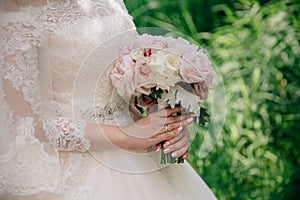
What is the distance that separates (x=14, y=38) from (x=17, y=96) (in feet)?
0.55

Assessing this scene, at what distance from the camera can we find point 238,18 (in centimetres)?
484

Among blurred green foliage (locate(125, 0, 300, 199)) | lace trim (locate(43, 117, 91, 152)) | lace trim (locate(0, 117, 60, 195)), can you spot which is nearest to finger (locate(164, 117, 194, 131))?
lace trim (locate(43, 117, 91, 152))

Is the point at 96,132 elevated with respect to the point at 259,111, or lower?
elevated

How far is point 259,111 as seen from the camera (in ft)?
14.9

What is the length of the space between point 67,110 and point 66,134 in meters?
0.14

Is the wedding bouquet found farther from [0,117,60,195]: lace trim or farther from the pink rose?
[0,117,60,195]: lace trim

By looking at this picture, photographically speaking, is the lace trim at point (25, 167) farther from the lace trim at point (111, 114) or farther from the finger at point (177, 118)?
the finger at point (177, 118)

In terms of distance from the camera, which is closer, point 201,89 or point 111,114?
point 201,89

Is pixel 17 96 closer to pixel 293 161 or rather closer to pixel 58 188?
pixel 58 188

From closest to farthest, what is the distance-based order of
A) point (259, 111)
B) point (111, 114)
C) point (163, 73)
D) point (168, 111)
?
point (163, 73)
point (168, 111)
point (111, 114)
point (259, 111)

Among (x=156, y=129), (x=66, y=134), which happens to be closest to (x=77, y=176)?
(x=66, y=134)

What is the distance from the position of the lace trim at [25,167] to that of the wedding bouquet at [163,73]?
31 cm

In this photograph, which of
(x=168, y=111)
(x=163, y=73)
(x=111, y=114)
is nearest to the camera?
(x=163, y=73)

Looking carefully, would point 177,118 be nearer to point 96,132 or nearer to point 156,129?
point 156,129
